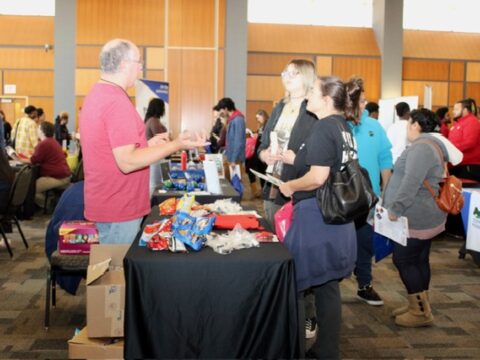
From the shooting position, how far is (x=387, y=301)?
4.04 meters

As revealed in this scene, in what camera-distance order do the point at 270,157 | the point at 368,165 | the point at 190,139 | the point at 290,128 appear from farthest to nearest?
the point at 368,165 → the point at 290,128 → the point at 270,157 → the point at 190,139

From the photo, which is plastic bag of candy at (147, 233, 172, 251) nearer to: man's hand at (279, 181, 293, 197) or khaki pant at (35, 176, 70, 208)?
man's hand at (279, 181, 293, 197)

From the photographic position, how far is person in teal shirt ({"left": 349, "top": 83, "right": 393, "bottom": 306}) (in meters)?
3.74

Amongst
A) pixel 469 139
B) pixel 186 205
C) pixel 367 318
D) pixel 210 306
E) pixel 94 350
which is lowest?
pixel 367 318

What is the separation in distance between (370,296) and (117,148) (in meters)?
2.30

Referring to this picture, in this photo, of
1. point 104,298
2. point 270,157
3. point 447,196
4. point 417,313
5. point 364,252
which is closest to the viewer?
point 104,298

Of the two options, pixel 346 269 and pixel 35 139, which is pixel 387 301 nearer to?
pixel 346 269

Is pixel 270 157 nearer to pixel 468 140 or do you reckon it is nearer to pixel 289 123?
pixel 289 123

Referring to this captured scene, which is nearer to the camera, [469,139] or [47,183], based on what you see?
[469,139]

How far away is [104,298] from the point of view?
2498 millimetres

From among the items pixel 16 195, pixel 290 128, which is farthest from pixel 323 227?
pixel 16 195

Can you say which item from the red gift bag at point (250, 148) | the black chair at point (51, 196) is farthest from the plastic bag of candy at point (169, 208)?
the red gift bag at point (250, 148)

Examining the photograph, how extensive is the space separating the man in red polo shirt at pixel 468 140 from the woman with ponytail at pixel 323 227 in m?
4.23

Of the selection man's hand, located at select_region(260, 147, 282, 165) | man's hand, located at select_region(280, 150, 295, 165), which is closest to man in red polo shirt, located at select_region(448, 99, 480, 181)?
man's hand, located at select_region(260, 147, 282, 165)
